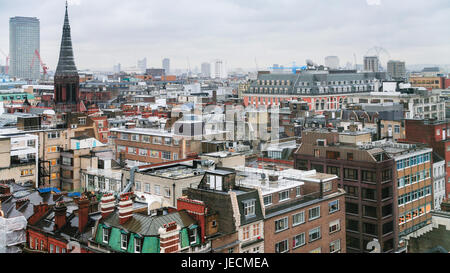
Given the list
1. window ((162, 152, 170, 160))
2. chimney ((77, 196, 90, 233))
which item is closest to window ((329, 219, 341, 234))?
chimney ((77, 196, 90, 233))

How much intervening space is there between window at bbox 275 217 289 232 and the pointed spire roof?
2776cm

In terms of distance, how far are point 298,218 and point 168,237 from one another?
3.66 metres

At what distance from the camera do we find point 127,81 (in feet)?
310

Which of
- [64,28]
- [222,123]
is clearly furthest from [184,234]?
[64,28]

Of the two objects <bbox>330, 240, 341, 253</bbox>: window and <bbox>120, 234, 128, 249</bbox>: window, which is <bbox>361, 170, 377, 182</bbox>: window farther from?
<bbox>120, 234, 128, 249</bbox>: window

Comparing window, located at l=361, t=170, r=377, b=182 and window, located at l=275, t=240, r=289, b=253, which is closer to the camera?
window, located at l=275, t=240, r=289, b=253

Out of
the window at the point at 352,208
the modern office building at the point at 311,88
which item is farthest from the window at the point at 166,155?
the modern office building at the point at 311,88

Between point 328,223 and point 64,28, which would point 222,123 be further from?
point 64,28

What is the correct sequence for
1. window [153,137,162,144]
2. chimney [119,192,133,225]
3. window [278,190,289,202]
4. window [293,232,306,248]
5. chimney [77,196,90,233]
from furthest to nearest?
window [153,137,162,144] → window [278,190,289,202] → window [293,232,306,248] → chimney [77,196,90,233] → chimney [119,192,133,225]

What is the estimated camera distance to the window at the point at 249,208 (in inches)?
353

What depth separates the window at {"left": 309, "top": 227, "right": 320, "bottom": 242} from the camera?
10.2m

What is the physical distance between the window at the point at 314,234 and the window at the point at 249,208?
5.80ft

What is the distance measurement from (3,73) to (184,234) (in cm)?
9282

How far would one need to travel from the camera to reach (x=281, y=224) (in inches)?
378
